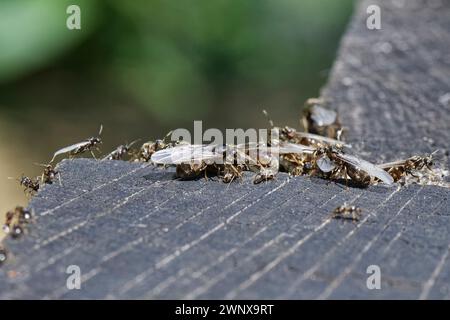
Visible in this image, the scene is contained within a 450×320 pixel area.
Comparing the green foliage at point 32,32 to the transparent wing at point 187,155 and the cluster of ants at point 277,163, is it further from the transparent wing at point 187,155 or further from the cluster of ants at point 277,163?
the transparent wing at point 187,155

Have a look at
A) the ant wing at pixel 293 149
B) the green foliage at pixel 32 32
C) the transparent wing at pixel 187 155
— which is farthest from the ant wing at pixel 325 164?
the green foliage at pixel 32 32

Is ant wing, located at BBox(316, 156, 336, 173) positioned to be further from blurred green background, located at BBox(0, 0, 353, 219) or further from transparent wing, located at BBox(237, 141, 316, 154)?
blurred green background, located at BBox(0, 0, 353, 219)

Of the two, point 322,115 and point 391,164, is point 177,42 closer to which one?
point 322,115

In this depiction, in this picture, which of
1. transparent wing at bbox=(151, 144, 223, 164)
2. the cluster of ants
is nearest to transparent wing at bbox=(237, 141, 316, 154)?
the cluster of ants

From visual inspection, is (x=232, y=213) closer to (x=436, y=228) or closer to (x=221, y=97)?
(x=436, y=228)

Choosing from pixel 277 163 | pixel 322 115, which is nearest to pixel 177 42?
pixel 322 115

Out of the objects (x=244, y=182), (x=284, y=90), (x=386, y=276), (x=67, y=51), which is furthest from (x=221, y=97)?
(x=386, y=276)

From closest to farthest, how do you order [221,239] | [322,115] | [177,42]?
[221,239]
[322,115]
[177,42]
